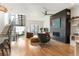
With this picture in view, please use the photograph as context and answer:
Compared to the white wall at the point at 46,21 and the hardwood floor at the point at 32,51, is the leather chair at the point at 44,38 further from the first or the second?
the white wall at the point at 46,21

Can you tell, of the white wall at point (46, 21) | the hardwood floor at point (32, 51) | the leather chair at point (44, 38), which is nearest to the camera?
the hardwood floor at point (32, 51)

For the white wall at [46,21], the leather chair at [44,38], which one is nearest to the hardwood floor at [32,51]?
the leather chair at [44,38]

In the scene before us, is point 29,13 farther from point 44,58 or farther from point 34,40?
point 34,40

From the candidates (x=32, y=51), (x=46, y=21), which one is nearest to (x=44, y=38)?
(x=32, y=51)

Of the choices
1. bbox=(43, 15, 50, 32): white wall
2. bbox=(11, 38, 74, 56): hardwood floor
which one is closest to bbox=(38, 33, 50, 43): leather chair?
bbox=(11, 38, 74, 56): hardwood floor

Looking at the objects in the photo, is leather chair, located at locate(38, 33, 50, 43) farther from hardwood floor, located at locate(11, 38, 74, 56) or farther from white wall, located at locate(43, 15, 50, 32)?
white wall, located at locate(43, 15, 50, 32)

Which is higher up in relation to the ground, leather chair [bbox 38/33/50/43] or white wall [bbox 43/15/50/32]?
white wall [bbox 43/15/50/32]

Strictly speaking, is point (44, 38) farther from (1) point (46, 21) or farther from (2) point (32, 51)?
(1) point (46, 21)

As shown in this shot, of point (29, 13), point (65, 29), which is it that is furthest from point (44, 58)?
point (65, 29)

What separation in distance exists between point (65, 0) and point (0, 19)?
124cm

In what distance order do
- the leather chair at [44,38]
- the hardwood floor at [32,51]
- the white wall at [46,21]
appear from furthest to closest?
the leather chair at [44,38] < the white wall at [46,21] < the hardwood floor at [32,51]

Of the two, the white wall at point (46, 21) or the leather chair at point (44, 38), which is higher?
the white wall at point (46, 21)

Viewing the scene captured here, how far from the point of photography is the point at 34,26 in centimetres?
257

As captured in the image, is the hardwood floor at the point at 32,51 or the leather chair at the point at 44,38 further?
the leather chair at the point at 44,38
